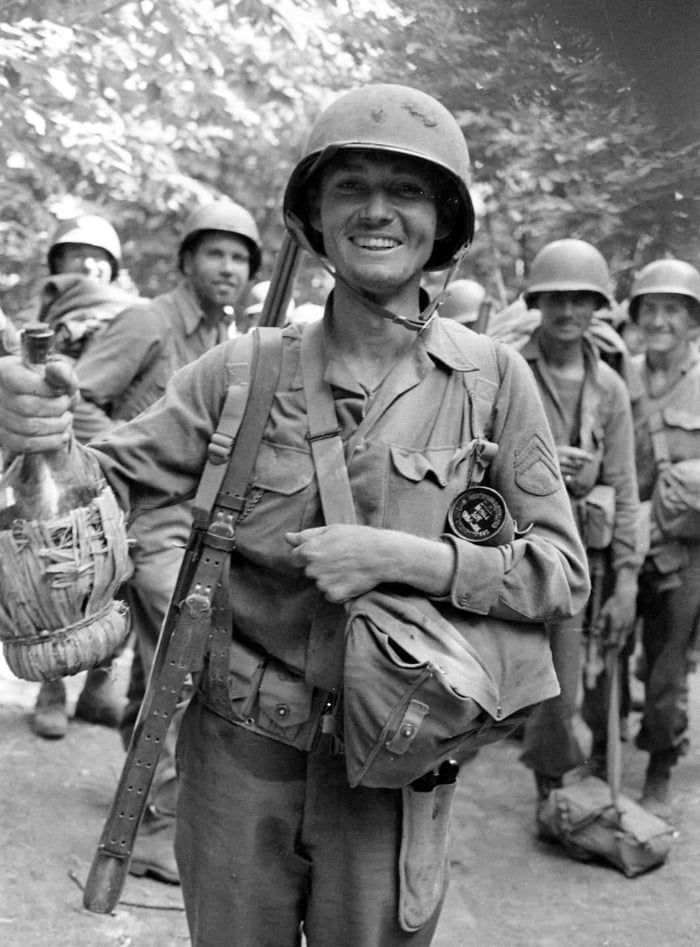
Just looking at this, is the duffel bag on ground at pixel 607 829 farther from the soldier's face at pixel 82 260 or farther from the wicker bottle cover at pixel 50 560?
the soldier's face at pixel 82 260

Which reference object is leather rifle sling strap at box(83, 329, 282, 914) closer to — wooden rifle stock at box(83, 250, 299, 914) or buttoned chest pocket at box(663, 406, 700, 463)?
wooden rifle stock at box(83, 250, 299, 914)

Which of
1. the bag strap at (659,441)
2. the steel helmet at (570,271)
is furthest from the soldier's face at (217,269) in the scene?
the bag strap at (659,441)

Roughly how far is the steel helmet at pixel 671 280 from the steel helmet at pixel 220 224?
1970 millimetres

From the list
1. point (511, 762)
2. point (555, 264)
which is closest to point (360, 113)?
point (555, 264)

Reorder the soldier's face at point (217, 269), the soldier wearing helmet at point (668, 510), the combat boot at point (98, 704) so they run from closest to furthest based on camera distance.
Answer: the soldier's face at point (217, 269)
the soldier wearing helmet at point (668, 510)
the combat boot at point (98, 704)

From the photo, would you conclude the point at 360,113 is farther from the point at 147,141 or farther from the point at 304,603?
the point at 147,141

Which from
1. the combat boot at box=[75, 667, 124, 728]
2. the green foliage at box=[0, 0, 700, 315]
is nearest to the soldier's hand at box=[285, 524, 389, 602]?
the green foliage at box=[0, 0, 700, 315]

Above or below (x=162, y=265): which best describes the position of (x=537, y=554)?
above

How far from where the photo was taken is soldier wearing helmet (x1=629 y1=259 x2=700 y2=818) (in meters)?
6.24

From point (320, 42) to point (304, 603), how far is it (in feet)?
17.9

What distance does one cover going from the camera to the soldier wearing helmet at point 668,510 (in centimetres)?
624

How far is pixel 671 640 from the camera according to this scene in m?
6.29

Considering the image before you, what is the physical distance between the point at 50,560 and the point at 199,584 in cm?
34

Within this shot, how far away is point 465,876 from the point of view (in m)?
5.48
